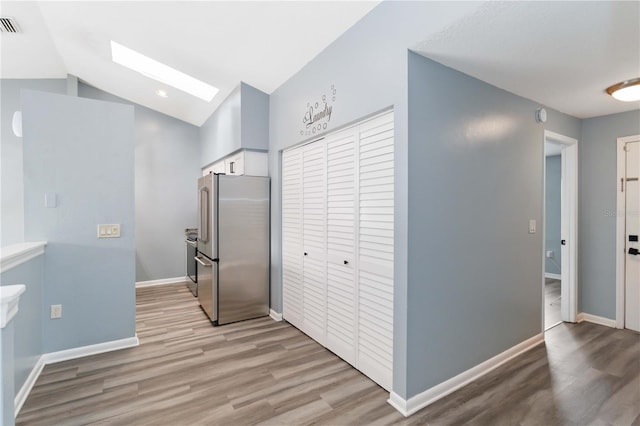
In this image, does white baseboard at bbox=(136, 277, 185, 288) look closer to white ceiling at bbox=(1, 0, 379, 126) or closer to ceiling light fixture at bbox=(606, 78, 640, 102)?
white ceiling at bbox=(1, 0, 379, 126)

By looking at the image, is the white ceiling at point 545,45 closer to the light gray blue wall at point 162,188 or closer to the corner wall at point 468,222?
the corner wall at point 468,222

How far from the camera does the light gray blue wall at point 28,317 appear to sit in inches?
83.3

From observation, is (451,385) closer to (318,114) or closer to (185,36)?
(318,114)

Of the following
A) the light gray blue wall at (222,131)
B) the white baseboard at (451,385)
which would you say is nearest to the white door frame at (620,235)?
the white baseboard at (451,385)

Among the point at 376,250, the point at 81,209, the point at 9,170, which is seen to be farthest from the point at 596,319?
the point at 9,170

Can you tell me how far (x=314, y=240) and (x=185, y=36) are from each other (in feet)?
7.81

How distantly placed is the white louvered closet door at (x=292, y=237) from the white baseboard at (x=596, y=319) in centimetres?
330

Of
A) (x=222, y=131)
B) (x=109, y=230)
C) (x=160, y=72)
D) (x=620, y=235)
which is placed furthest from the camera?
(x=222, y=131)

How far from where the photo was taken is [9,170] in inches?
179

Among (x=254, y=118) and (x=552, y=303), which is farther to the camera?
(x=552, y=303)

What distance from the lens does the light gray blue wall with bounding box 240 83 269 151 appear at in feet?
12.2

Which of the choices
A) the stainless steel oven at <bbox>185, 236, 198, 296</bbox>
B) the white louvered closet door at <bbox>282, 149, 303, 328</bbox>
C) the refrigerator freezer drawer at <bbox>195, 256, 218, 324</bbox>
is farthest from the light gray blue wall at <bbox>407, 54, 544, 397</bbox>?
the stainless steel oven at <bbox>185, 236, 198, 296</bbox>

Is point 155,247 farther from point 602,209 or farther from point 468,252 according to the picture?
point 602,209

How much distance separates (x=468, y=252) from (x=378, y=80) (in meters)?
1.44
